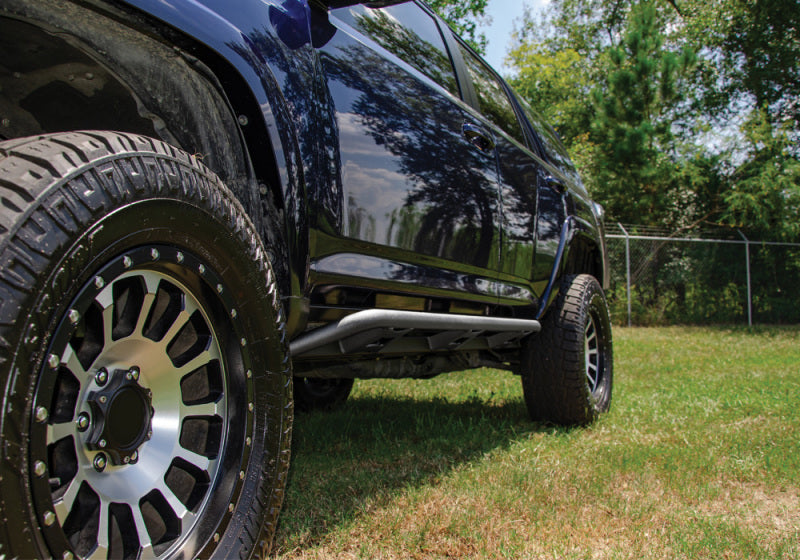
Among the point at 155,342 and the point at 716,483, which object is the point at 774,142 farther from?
the point at 155,342

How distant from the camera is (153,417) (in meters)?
1.27

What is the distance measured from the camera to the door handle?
8.46 ft

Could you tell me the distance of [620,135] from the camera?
55.0 feet

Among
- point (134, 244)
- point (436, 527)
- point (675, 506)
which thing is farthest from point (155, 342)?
point (675, 506)

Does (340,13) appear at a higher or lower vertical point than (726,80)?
lower

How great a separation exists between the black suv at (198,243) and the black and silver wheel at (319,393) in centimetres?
133

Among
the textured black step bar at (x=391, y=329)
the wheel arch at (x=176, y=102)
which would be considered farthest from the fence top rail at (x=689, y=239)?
the wheel arch at (x=176, y=102)

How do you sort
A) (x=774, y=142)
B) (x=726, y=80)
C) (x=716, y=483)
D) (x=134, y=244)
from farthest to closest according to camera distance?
(x=726, y=80) < (x=774, y=142) < (x=716, y=483) < (x=134, y=244)

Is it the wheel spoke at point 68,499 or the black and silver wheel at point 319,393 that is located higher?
the wheel spoke at point 68,499

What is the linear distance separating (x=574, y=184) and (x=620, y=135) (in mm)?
13704

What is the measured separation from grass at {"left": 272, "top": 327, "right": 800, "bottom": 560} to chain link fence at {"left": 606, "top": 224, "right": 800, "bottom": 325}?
9388 mm

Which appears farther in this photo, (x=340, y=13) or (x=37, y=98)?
(x=340, y=13)

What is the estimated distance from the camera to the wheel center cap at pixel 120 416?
1.12 metres

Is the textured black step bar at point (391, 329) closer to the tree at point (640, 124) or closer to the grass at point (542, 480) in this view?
the grass at point (542, 480)
